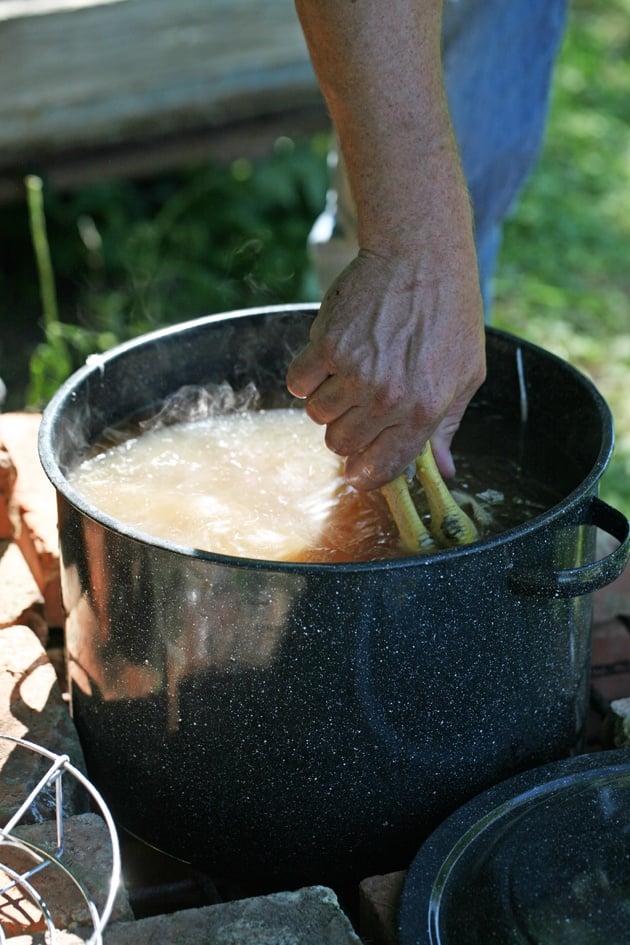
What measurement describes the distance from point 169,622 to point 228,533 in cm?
34

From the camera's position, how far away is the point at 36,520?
2.25 metres

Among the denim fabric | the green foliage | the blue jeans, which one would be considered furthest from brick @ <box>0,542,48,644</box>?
the green foliage

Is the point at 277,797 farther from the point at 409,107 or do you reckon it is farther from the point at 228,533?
the point at 409,107

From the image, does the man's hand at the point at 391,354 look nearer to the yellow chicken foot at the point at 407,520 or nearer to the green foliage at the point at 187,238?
the yellow chicken foot at the point at 407,520

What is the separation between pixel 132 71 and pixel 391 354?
10.0 ft

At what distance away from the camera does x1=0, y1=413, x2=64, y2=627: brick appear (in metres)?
2.20

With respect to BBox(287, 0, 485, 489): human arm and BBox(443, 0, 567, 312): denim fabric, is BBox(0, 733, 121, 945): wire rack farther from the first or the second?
BBox(443, 0, 567, 312): denim fabric

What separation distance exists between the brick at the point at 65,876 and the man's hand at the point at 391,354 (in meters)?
0.65

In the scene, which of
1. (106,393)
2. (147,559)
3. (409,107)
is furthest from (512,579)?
(106,393)

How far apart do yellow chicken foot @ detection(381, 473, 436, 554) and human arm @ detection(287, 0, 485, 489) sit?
0.15 m

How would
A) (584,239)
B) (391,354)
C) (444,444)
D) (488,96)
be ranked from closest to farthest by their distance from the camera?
(391,354) → (444,444) → (488,96) → (584,239)

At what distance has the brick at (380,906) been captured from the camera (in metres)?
1.56

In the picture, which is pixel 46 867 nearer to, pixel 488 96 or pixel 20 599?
pixel 20 599

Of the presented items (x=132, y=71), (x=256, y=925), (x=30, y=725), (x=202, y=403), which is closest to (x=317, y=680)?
(x=256, y=925)
